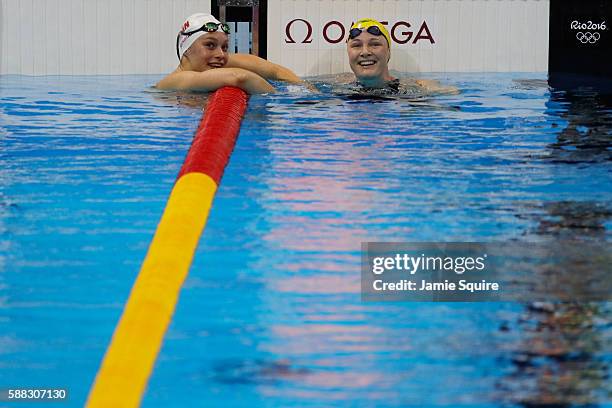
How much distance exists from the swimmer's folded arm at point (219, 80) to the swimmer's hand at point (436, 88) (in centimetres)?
117

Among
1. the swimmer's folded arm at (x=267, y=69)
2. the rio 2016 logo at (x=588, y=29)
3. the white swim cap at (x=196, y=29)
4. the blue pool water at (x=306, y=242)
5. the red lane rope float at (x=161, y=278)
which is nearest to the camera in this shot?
the red lane rope float at (x=161, y=278)

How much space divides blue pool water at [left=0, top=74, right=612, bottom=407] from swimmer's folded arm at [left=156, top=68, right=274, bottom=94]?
677 millimetres

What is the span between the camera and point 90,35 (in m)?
8.27

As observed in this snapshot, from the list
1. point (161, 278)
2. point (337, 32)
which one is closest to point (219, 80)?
point (337, 32)

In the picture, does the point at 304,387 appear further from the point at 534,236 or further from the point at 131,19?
the point at 131,19

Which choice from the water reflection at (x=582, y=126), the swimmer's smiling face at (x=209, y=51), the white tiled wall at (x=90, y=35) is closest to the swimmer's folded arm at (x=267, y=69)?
the swimmer's smiling face at (x=209, y=51)

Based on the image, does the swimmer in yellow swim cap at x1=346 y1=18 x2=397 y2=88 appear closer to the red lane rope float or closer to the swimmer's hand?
the swimmer's hand

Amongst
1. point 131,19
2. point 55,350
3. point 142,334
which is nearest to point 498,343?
point 142,334

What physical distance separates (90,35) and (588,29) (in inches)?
174

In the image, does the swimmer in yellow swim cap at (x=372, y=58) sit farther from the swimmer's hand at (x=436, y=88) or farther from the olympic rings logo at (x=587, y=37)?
the olympic rings logo at (x=587, y=37)

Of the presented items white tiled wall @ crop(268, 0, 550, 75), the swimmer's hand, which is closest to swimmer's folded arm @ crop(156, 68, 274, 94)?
the swimmer's hand

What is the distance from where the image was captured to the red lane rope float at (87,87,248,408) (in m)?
2.06

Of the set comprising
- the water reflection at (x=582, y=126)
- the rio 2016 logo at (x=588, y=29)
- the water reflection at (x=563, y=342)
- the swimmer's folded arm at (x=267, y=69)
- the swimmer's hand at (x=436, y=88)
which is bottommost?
the water reflection at (x=563, y=342)

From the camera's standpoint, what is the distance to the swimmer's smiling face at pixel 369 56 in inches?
278
